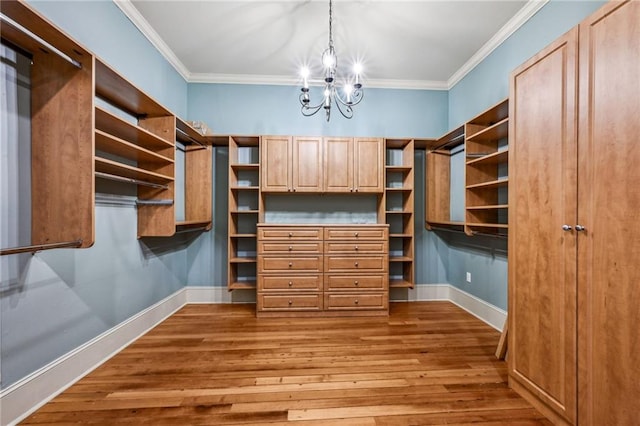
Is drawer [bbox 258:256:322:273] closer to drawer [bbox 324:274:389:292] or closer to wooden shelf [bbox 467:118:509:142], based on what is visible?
drawer [bbox 324:274:389:292]

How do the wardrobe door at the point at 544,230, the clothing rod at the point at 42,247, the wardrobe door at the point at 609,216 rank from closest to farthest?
the wardrobe door at the point at 609,216
the clothing rod at the point at 42,247
the wardrobe door at the point at 544,230

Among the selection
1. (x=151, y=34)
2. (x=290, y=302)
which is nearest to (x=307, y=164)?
(x=290, y=302)

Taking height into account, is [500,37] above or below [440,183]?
above

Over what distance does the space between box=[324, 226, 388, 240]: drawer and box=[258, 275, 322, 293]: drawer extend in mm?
498

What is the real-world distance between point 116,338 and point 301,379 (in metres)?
1.61

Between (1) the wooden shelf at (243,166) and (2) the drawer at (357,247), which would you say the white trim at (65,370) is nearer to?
(1) the wooden shelf at (243,166)

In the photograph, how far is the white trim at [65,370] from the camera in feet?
4.97

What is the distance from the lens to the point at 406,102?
12.4 ft

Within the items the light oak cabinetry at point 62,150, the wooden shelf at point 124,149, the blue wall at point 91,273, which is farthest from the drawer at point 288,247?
the light oak cabinetry at point 62,150

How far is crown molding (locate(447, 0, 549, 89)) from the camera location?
2344 mm

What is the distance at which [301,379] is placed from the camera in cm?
196

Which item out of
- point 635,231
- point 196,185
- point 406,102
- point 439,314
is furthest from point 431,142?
point 196,185

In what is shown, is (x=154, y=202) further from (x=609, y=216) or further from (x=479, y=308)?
(x=479, y=308)

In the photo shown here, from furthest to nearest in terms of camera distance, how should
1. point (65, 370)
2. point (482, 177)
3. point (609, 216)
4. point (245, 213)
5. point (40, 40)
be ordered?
1. point (245, 213)
2. point (482, 177)
3. point (65, 370)
4. point (40, 40)
5. point (609, 216)
